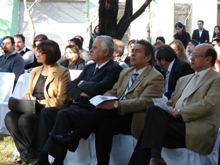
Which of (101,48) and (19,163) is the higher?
(101,48)

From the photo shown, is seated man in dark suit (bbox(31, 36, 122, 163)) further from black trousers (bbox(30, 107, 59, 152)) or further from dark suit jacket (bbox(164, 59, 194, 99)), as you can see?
dark suit jacket (bbox(164, 59, 194, 99))

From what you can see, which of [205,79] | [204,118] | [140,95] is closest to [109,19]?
[140,95]

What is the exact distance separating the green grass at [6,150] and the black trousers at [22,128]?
0.76 feet

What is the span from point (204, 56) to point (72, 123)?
61.5 inches

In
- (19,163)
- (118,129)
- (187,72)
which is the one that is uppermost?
(187,72)

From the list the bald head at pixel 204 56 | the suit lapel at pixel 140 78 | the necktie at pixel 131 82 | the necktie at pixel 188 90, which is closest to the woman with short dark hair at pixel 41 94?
the necktie at pixel 131 82

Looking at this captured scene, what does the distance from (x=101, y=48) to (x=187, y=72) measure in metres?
1.27

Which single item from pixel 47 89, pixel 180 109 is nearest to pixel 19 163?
pixel 47 89

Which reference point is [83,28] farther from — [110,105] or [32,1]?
[110,105]

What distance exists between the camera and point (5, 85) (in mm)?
8062

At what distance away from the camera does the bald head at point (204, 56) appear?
18.3 ft

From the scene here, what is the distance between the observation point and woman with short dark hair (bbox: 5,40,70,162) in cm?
648

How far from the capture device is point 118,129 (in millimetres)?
Answer: 5852

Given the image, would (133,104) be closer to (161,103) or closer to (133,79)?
(161,103)
